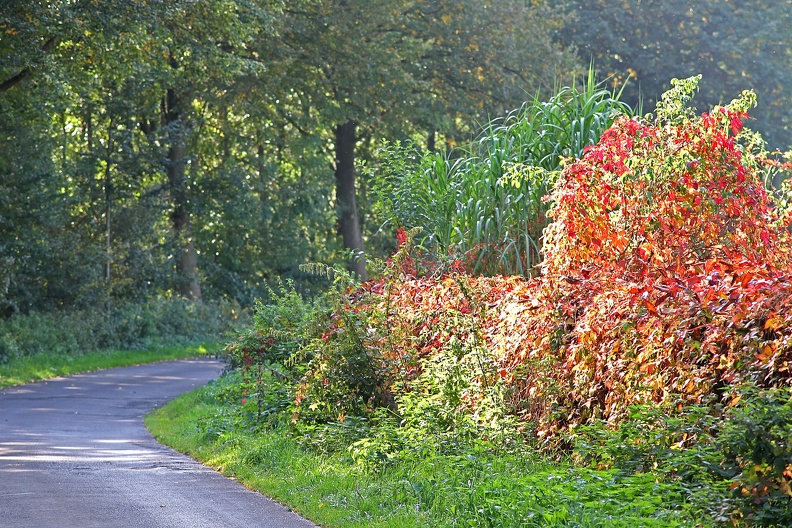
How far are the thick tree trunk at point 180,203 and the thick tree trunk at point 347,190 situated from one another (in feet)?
23.4

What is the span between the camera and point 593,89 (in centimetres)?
1328

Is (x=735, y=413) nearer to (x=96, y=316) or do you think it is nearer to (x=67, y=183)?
(x=96, y=316)

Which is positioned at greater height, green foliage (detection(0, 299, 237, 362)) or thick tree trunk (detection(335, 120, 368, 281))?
thick tree trunk (detection(335, 120, 368, 281))

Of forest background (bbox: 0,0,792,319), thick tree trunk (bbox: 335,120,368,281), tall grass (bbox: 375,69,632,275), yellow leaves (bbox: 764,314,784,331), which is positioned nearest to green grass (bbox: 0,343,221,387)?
forest background (bbox: 0,0,792,319)

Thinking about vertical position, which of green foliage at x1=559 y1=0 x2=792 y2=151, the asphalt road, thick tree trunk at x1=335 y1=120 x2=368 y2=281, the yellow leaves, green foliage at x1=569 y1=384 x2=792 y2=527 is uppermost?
green foliage at x1=559 y1=0 x2=792 y2=151

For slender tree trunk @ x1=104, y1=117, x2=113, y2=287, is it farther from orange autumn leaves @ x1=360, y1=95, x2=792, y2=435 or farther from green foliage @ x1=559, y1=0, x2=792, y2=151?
green foliage @ x1=559, y1=0, x2=792, y2=151

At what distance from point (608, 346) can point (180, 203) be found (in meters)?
32.4

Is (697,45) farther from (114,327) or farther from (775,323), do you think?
(775,323)

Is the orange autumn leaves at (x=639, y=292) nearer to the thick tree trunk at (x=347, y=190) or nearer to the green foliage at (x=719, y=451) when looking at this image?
the green foliage at (x=719, y=451)

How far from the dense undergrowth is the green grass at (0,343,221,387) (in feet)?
35.8

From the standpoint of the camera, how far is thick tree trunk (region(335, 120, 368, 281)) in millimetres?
45188

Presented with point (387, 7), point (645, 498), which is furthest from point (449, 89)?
point (645, 498)

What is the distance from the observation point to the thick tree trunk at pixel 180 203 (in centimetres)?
3728

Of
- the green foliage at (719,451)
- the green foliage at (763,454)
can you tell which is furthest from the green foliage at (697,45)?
the green foliage at (763,454)
